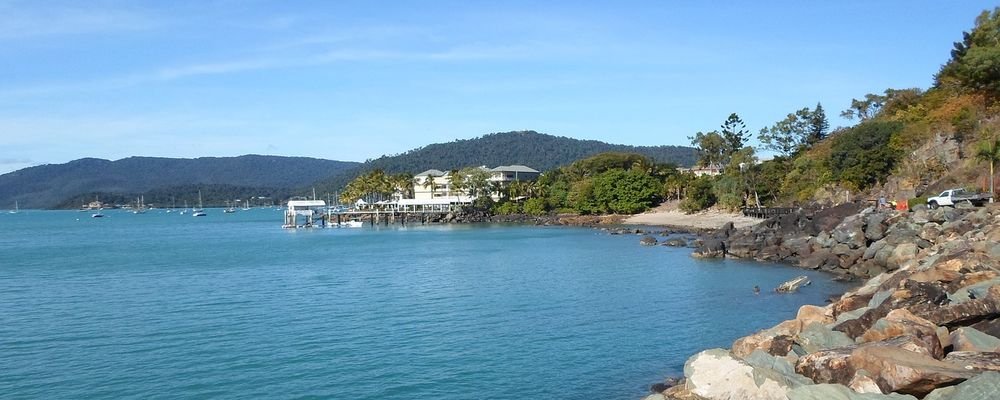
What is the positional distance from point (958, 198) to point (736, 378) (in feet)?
111

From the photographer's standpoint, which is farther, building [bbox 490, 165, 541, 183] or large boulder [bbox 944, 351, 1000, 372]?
building [bbox 490, 165, 541, 183]

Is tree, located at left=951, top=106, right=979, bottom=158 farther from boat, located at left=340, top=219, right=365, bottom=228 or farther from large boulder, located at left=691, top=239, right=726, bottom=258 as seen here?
boat, located at left=340, top=219, right=365, bottom=228

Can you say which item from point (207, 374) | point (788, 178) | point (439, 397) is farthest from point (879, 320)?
point (788, 178)

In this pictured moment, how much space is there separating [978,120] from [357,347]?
151 feet

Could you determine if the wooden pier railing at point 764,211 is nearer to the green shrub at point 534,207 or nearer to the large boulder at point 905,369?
the green shrub at point 534,207

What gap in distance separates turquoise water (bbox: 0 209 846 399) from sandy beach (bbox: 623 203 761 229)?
25359mm

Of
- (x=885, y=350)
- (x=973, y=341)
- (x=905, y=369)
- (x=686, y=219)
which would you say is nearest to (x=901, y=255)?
(x=973, y=341)

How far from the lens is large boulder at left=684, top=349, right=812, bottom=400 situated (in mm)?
12414

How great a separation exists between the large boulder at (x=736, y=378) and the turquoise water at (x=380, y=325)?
9.15 feet

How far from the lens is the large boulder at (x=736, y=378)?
→ 1241 centimetres

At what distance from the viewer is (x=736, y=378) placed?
13141 mm

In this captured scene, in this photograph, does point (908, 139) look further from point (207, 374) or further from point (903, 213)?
point (207, 374)

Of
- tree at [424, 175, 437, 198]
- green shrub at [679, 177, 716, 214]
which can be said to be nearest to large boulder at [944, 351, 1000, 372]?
green shrub at [679, 177, 716, 214]

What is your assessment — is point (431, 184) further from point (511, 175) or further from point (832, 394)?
point (832, 394)
